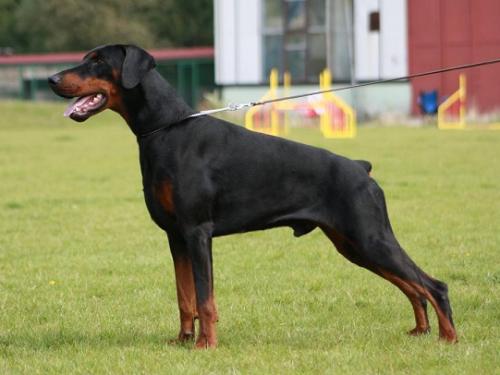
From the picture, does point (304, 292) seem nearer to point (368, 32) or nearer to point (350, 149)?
point (350, 149)

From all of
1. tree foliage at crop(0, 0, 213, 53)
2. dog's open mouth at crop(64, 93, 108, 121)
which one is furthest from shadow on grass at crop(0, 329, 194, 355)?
tree foliage at crop(0, 0, 213, 53)

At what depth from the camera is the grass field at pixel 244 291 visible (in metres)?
6.01

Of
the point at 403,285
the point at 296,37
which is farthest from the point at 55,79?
the point at 296,37

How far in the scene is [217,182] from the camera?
6336 millimetres

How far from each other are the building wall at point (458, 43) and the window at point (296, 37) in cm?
402

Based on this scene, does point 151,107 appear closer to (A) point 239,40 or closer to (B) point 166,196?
(B) point 166,196

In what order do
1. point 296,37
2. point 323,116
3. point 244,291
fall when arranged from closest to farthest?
1. point 244,291
2. point 323,116
3. point 296,37

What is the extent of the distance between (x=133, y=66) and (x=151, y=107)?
0.92 ft

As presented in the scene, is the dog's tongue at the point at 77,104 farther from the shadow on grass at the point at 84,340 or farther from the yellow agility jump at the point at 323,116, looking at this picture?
the yellow agility jump at the point at 323,116

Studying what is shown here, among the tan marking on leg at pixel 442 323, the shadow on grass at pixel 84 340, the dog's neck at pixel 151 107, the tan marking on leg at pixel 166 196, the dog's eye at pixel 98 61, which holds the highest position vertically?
the dog's eye at pixel 98 61

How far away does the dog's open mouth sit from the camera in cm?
623

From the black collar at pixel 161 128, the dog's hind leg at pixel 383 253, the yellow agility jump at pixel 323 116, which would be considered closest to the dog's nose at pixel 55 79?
the black collar at pixel 161 128

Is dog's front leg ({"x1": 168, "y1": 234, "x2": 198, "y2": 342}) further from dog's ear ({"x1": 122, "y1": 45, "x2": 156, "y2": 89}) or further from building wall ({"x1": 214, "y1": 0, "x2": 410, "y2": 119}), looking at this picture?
building wall ({"x1": 214, "y1": 0, "x2": 410, "y2": 119})

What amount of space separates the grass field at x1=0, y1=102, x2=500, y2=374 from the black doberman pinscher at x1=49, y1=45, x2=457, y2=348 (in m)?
0.46
